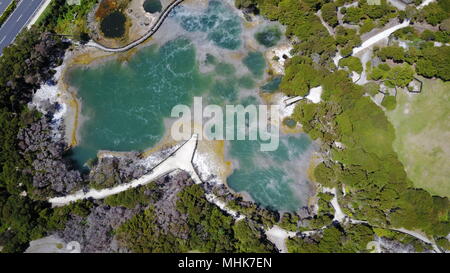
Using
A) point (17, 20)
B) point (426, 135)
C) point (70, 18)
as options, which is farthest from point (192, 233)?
point (17, 20)

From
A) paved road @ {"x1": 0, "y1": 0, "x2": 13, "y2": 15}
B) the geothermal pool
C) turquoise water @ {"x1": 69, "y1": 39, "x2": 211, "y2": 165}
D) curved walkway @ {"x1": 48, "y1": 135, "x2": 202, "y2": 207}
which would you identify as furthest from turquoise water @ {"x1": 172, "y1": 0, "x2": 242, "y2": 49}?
paved road @ {"x1": 0, "y1": 0, "x2": 13, "y2": 15}

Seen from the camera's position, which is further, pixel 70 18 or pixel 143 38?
pixel 70 18

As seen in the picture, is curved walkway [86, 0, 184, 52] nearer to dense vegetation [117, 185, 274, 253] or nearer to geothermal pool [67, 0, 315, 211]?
geothermal pool [67, 0, 315, 211]

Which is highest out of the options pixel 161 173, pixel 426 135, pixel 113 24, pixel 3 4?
pixel 3 4

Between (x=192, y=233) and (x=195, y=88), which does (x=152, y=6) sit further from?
(x=192, y=233)

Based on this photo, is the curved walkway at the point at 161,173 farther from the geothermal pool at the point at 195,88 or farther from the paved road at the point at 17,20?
the paved road at the point at 17,20

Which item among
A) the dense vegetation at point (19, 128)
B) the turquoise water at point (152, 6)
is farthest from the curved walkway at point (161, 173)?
the turquoise water at point (152, 6)

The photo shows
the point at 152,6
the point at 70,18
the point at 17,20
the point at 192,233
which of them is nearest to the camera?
the point at 192,233
